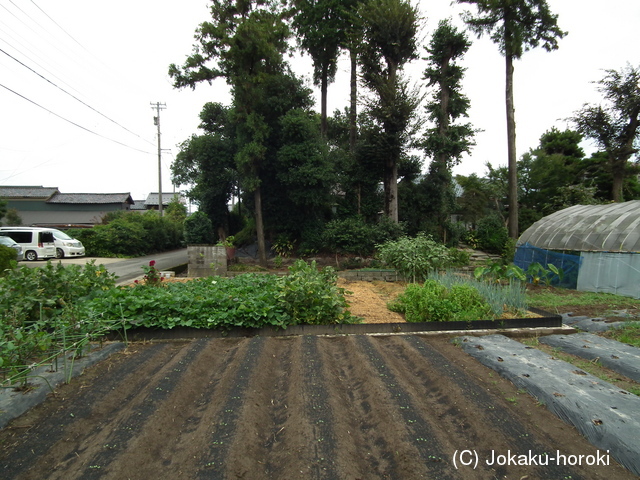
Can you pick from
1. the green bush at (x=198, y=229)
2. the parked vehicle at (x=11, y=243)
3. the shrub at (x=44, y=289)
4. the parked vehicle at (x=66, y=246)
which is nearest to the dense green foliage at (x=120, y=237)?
the parked vehicle at (x=66, y=246)

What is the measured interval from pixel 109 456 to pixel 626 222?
10314mm

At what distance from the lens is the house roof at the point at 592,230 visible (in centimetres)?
763

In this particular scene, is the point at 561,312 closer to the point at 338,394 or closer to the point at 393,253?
the point at 393,253

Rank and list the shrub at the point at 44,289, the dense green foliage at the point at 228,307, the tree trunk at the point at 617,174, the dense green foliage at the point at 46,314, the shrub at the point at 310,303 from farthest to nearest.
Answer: the tree trunk at the point at 617,174
the shrub at the point at 310,303
the dense green foliage at the point at 228,307
the shrub at the point at 44,289
the dense green foliage at the point at 46,314

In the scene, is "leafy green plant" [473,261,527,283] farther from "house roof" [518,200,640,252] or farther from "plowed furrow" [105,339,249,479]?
"plowed furrow" [105,339,249,479]

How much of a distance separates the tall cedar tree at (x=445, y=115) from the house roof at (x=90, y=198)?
26485 millimetres

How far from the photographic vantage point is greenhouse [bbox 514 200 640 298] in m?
7.25

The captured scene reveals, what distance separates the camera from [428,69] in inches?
Result: 607

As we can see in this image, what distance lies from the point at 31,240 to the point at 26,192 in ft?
69.5

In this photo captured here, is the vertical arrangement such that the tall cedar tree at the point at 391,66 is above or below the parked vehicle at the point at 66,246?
above

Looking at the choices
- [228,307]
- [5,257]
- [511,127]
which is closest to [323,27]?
[511,127]

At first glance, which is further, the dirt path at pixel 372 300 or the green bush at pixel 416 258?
the green bush at pixel 416 258

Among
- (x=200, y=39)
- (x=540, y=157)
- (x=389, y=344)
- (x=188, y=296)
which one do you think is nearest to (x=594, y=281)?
(x=389, y=344)

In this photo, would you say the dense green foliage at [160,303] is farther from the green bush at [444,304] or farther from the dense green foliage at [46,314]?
the green bush at [444,304]
